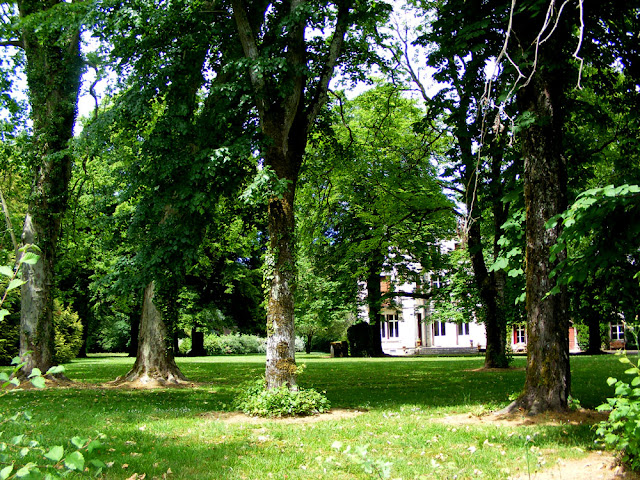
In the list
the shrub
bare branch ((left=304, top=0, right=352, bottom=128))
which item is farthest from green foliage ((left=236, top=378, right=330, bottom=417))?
the shrub

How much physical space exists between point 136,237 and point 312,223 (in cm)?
934

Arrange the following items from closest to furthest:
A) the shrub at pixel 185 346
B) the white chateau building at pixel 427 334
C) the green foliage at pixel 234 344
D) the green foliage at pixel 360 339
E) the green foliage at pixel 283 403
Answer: the green foliage at pixel 283 403 < the green foliage at pixel 360 339 < the shrub at pixel 185 346 < the green foliage at pixel 234 344 < the white chateau building at pixel 427 334

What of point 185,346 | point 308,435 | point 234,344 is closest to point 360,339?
point 234,344

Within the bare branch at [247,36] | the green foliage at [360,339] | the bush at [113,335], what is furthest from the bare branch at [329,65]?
the bush at [113,335]

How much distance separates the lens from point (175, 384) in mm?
14555

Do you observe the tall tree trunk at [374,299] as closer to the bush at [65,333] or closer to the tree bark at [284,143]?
the tree bark at [284,143]

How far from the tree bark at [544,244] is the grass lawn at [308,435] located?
33.7 inches

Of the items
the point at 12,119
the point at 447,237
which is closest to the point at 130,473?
the point at 12,119

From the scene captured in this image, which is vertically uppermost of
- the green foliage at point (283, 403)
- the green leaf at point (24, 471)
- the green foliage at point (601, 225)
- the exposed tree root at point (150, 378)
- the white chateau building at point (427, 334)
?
the green foliage at point (601, 225)

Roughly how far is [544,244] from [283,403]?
510 cm

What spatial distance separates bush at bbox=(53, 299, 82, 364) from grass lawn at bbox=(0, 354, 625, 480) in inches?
592

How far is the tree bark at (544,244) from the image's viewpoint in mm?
8188

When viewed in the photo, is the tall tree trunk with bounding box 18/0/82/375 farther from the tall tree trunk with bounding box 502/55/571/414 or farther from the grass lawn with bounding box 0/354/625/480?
the tall tree trunk with bounding box 502/55/571/414

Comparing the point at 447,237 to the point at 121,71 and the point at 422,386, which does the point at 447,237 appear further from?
the point at 121,71
